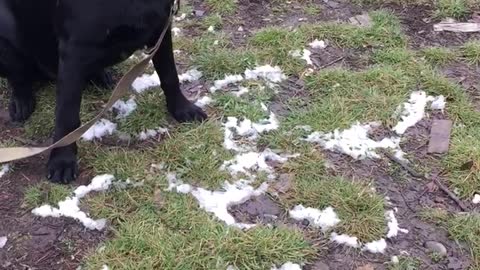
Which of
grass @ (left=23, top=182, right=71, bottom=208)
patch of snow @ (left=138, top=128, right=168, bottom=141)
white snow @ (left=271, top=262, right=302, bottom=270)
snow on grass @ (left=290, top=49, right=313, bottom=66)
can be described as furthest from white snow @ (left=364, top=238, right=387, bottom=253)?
snow on grass @ (left=290, top=49, right=313, bottom=66)

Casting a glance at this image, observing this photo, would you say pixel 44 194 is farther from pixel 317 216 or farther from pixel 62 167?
pixel 317 216

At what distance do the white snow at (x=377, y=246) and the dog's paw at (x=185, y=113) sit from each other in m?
0.98

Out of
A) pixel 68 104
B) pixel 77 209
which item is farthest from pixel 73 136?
pixel 77 209

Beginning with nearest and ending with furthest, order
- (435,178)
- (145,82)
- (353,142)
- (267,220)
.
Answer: (267,220) → (435,178) → (353,142) → (145,82)

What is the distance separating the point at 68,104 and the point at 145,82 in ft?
2.32

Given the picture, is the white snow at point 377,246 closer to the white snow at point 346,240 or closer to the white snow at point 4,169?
the white snow at point 346,240

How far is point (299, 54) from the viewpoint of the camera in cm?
362

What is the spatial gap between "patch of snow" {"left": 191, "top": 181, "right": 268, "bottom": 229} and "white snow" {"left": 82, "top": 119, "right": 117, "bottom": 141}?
55 cm

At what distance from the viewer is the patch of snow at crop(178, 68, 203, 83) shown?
3450 millimetres

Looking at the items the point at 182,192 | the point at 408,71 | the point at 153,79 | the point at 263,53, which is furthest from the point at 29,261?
the point at 408,71

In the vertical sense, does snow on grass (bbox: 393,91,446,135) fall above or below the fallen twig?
below

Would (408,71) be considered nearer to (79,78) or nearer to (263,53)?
(263,53)

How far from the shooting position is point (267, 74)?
348cm

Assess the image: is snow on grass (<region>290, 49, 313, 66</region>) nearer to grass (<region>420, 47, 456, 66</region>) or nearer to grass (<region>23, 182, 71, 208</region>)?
grass (<region>420, 47, 456, 66</region>)
